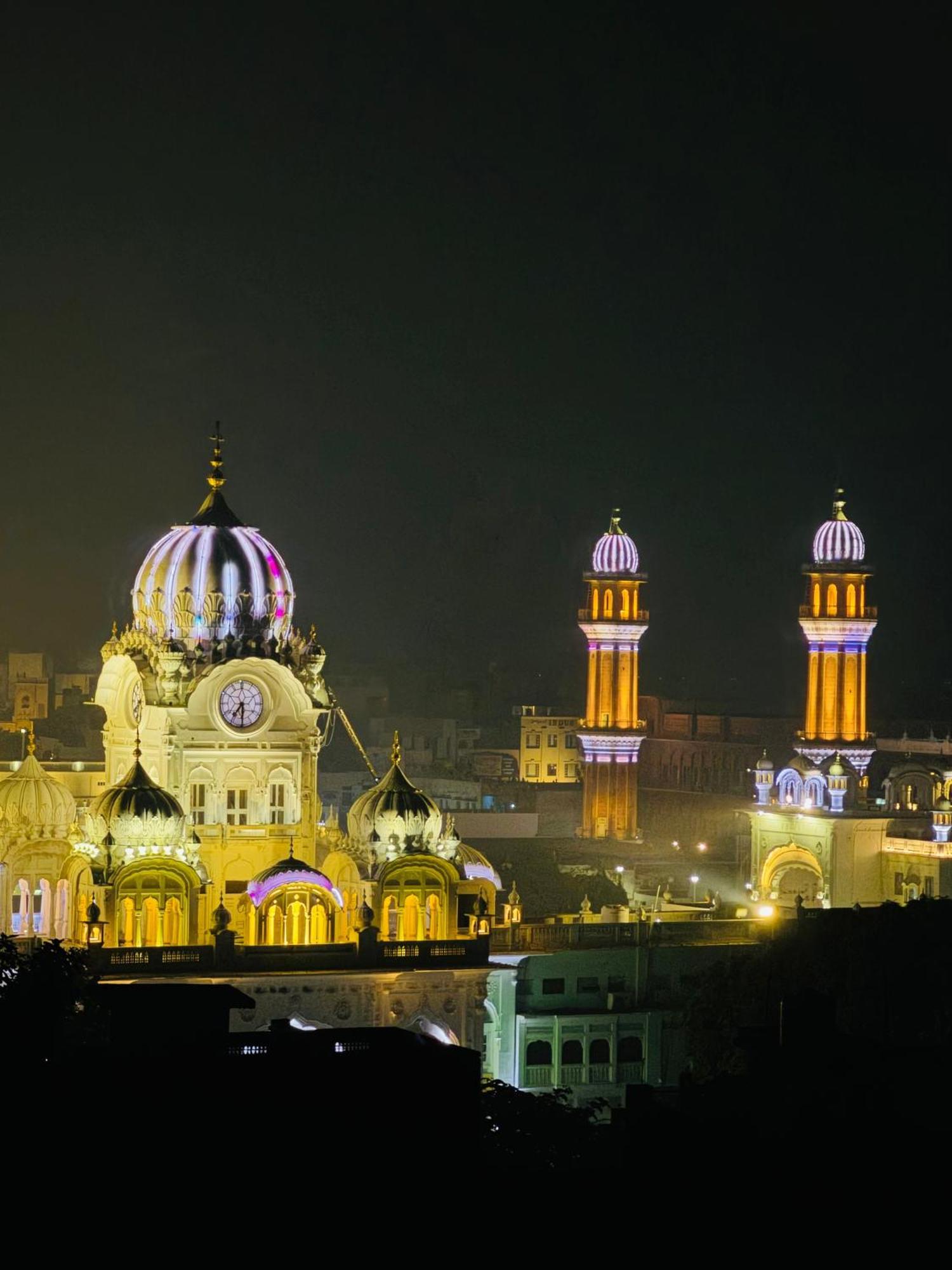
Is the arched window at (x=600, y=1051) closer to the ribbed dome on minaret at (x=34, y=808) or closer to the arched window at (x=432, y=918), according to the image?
the arched window at (x=432, y=918)

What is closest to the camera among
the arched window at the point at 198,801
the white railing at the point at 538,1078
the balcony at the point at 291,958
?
the balcony at the point at 291,958

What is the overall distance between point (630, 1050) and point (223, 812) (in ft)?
25.6

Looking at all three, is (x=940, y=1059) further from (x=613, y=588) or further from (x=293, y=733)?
(x=613, y=588)

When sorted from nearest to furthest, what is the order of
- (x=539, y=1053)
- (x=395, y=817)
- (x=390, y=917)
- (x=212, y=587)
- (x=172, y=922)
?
(x=172, y=922) < (x=390, y=917) < (x=539, y=1053) < (x=395, y=817) < (x=212, y=587)

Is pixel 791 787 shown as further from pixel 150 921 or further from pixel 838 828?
pixel 150 921

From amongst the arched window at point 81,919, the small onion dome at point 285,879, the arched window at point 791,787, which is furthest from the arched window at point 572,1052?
the arched window at point 791,787

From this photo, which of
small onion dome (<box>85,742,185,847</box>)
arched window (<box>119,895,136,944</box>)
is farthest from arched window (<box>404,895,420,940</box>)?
arched window (<box>119,895,136,944</box>)

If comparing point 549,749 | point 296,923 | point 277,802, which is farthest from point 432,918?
point 549,749

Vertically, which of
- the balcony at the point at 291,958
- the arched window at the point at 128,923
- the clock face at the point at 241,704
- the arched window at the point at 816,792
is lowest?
the balcony at the point at 291,958

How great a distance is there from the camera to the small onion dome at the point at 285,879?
4681 centimetres

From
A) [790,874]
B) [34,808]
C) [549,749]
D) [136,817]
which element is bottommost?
[790,874]

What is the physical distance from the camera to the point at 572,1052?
4847cm

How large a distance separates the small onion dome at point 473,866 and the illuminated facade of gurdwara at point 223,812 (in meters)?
0.04

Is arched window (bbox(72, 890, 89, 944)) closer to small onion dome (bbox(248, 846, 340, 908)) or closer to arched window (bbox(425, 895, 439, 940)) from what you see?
small onion dome (bbox(248, 846, 340, 908))
